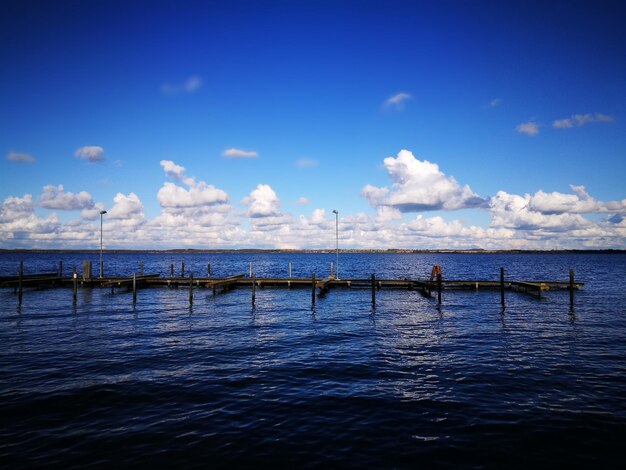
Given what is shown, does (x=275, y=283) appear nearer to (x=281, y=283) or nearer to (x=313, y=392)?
A: (x=281, y=283)

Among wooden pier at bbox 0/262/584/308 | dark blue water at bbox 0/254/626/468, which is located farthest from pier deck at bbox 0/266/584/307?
dark blue water at bbox 0/254/626/468

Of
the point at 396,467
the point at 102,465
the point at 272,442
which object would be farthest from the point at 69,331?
the point at 396,467

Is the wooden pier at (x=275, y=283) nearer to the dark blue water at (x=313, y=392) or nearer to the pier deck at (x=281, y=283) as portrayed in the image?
the pier deck at (x=281, y=283)

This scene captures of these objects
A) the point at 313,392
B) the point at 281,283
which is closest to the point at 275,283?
the point at 281,283

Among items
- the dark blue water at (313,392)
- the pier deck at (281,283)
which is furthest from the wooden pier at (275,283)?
the dark blue water at (313,392)

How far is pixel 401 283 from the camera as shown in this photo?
1897 inches

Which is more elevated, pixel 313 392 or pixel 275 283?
pixel 275 283

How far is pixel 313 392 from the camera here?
13531 mm

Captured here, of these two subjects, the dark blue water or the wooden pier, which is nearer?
the dark blue water

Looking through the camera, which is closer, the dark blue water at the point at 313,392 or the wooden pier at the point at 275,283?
the dark blue water at the point at 313,392

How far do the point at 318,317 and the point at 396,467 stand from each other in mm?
20489

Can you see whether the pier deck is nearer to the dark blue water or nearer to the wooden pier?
the wooden pier

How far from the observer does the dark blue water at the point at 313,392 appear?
9602 millimetres

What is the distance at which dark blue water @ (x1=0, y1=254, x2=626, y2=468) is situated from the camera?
960cm
